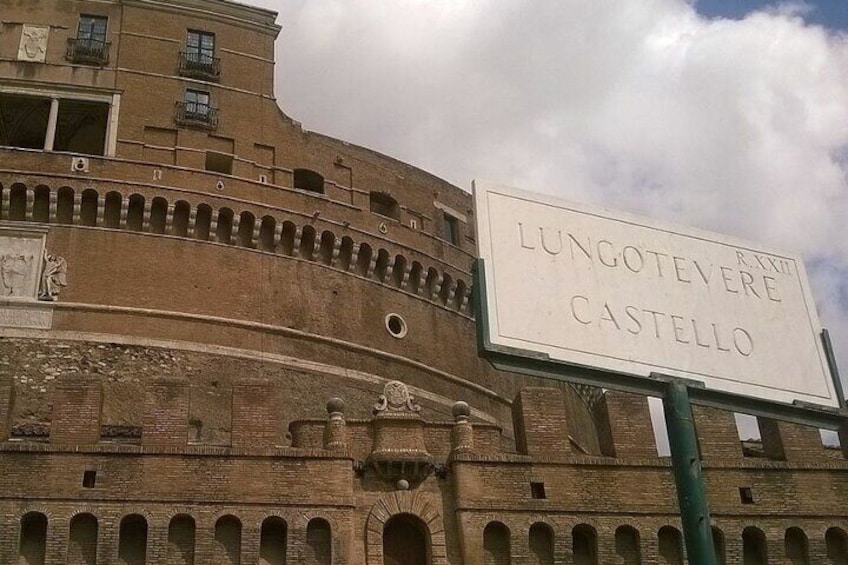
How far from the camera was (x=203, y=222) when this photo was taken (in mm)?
28328

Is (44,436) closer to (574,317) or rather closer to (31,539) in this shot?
(31,539)

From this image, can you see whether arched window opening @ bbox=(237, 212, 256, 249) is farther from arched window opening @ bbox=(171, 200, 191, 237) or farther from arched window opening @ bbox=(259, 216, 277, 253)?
arched window opening @ bbox=(171, 200, 191, 237)

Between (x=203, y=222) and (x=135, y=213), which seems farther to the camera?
(x=203, y=222)

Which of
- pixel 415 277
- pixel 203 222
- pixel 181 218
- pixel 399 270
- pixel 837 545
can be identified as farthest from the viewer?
pixel 415 277

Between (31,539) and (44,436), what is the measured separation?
16.5 ft

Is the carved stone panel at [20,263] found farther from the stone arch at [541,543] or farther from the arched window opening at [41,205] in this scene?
the stone arch at [541,543]

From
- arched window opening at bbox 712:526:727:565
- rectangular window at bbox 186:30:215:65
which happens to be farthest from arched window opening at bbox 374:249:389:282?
arched window opening at bbox 712:526:727:565

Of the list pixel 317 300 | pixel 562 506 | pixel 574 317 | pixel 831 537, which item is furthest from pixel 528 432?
pixel 317 300

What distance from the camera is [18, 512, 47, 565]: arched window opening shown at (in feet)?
47.7

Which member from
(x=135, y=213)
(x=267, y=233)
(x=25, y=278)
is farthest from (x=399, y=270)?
(x=25, y=278)

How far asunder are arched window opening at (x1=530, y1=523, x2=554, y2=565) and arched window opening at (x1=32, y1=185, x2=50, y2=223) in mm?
16417

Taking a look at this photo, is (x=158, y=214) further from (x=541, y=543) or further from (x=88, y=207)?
(x=541, y=543)

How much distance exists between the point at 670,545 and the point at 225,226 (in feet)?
52.5

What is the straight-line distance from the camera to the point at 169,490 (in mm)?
15227
